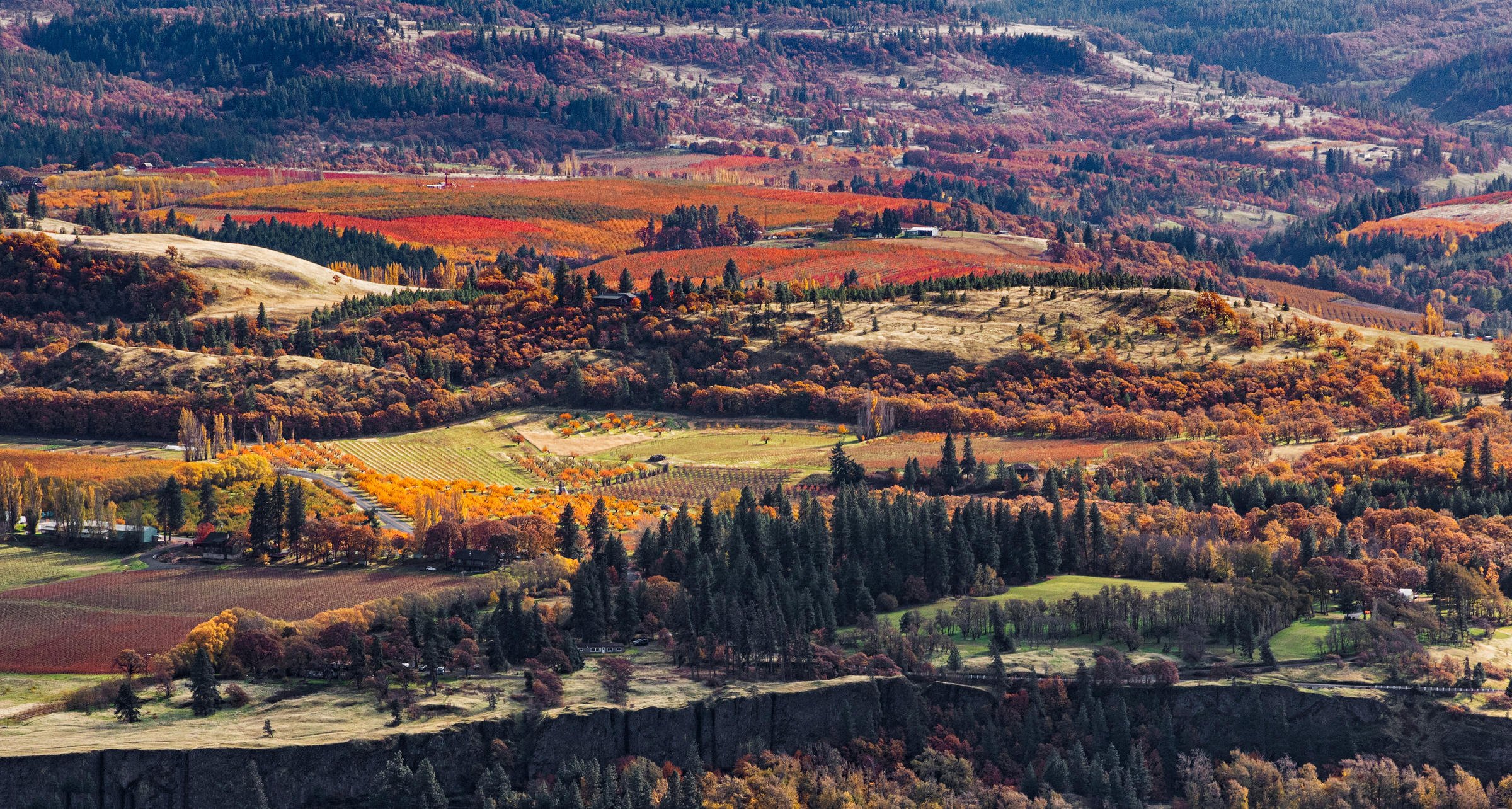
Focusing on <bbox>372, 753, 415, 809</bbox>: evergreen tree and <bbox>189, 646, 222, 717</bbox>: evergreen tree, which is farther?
<bbox>189, 646, 222, 717</bbox>: evergreen tree

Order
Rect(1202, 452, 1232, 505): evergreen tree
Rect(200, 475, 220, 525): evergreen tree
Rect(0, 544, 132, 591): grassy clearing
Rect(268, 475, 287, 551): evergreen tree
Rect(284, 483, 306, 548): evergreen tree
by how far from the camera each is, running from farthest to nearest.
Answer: Rect(1202, 452, 1232, 505): evergreen tree
Rect(200, 475, 220, 525): evergreen tree
Rect(268, 475, 287, 551): evergreen tree
Rect(284, 483, 306, 548): evergreen tree
Rect(0, 544, 132, 591): grassy clearing

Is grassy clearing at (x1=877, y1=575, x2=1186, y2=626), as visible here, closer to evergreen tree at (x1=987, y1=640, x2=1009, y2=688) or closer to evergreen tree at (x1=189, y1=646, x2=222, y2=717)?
evergreen tree at (x1=987, y1=640, x2=1009, y2=688)

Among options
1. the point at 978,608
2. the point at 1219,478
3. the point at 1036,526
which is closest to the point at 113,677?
the point at 978,608

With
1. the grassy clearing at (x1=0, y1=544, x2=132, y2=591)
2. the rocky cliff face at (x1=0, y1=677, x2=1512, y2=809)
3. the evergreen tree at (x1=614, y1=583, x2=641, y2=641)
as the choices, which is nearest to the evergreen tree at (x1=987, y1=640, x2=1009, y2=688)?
the rocky cliff face at (x1=0, y1=677, x2=1512, y2=809)

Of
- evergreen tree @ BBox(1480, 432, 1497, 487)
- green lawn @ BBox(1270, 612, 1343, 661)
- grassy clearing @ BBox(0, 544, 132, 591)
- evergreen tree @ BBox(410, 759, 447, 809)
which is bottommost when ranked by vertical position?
evergreen tree @ BBox(410, 759, 447, 809)

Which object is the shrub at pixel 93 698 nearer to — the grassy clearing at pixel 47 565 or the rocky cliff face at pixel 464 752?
the rocky cliff face at pixel 464 752

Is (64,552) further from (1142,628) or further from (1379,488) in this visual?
(1379,488)

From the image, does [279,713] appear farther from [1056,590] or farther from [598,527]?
[1056,590]
